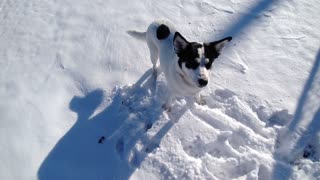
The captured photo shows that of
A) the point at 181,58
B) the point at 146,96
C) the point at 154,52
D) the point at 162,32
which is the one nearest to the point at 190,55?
the point at 181,58

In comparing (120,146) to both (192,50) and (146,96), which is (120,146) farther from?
(192,50)

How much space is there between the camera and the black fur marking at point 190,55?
150 inches

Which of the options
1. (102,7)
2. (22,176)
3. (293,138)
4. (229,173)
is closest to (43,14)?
(102,7)

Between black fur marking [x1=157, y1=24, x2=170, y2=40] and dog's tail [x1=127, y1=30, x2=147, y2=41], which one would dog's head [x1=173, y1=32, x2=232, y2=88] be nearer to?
black fur marking [x1=157, y1=24, x2=170, y2=40]

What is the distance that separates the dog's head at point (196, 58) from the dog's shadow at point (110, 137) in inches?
40.9

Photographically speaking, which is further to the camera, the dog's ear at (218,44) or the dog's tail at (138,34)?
the dog's tail at (138,34)

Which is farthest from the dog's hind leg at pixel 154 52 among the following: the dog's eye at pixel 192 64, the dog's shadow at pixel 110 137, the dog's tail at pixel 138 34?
the dog's eye at pixel 192 64

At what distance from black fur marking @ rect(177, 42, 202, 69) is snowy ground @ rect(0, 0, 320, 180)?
3.55ft

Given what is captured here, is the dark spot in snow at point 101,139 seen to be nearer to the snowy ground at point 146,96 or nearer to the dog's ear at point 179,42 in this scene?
the snowy ground at point 146,96

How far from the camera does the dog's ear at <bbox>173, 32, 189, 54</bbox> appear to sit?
389 cm

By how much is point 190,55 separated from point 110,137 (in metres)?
1.64

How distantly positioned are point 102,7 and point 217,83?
9.18ft

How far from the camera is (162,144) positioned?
4.45 meters

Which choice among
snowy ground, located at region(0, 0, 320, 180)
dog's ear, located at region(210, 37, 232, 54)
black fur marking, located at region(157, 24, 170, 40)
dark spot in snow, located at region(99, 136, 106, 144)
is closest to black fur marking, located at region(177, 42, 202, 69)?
dog's ear, located at region(210, 37, 232, 54)
